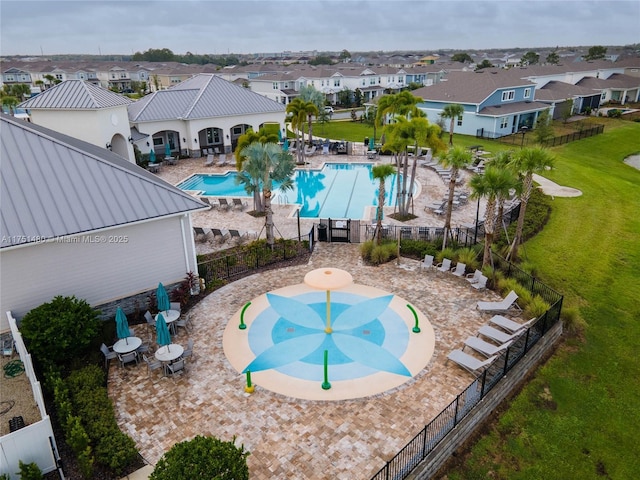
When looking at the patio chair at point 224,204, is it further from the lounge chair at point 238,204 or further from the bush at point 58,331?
the bush at point 58,331

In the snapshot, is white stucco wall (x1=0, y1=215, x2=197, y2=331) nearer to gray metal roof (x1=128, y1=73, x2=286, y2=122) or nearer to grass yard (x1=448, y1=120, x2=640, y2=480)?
grass yard (x1=448, y1=120, x2=640, y2=480)

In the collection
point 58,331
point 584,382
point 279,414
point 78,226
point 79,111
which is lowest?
point 584,382

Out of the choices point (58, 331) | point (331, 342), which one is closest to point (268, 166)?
point (331, 342)

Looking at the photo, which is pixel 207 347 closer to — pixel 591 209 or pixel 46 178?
pixel 46 178

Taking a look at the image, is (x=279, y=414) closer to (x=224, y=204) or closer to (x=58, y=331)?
(x=58, y=331)

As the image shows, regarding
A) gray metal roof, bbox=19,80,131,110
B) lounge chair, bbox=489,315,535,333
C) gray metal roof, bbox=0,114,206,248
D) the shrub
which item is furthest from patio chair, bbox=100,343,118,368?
gray metal roof, bbox=19,80,131,110

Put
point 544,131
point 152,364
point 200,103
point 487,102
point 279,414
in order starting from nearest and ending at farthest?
1. point 279,414
2. point 152,364
3. point 200,103
4. point 544,131
5. point 487,102

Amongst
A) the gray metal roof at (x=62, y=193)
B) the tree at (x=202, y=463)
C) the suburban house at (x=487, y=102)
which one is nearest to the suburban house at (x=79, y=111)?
the gray metal roof at (x=62, y=193)
